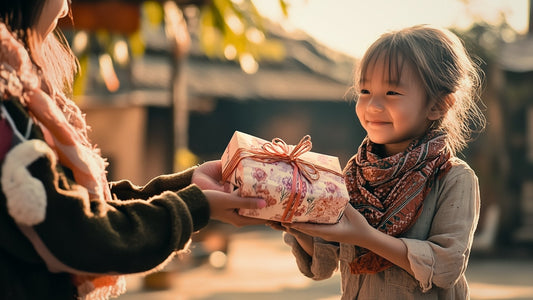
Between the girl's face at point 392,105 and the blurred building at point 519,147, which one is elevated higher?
the girl's face at point 392,105

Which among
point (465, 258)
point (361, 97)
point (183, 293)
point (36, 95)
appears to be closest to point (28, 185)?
point (36, 95)

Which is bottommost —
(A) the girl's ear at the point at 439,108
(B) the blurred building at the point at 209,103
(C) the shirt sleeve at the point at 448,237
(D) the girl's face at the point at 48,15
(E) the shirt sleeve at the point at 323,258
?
(B) the blurred building at the point at 209,103

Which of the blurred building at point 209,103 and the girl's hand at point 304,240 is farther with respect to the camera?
the blurred building at point 209,103

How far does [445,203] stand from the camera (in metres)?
2.10

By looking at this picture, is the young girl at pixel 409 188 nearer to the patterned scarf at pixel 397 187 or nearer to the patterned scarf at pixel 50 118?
the patterned scarf at pixel 397 187

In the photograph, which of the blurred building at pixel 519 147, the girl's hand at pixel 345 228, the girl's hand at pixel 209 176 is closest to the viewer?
the girl's hand at pixel 345 228

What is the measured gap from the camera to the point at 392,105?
6.90 feet

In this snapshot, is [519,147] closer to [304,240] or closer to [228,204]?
[304,240]

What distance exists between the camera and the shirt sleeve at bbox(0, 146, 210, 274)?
1581 millimetres

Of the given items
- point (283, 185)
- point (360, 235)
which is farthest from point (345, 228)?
point (283, 185)

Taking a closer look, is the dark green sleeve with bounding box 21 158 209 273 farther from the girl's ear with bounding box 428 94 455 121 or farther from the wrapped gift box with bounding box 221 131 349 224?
the girl's ear with bounding box 428 94 455 121

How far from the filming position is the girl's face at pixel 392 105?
211cm

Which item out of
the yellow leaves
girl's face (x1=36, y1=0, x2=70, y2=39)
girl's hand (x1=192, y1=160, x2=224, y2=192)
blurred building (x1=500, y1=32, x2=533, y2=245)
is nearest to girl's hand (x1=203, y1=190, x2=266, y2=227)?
girl's hand (x1=192, y1=160, x2=224, y2=192)

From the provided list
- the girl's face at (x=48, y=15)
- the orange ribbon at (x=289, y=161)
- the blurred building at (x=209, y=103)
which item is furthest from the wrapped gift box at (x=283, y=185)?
the blurred building at (x=209, y=103)
